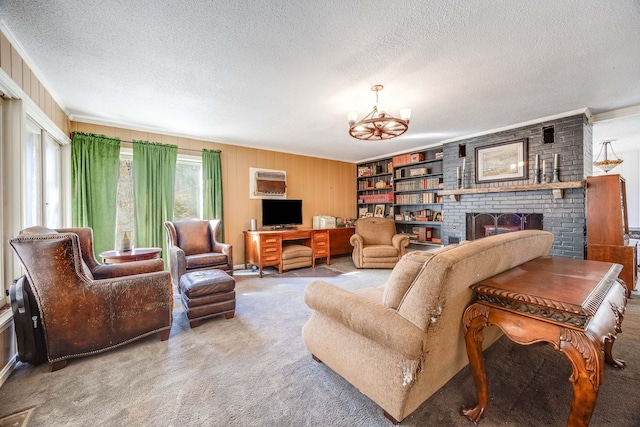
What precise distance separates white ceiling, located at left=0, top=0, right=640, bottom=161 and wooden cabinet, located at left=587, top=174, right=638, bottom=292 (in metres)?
1.04

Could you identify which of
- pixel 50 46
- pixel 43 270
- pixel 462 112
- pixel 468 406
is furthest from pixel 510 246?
pixel 50 46

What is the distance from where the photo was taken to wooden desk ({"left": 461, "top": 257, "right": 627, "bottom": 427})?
0.99 m

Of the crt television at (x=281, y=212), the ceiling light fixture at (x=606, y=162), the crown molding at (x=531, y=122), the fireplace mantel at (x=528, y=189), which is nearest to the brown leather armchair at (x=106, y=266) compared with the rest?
the crt television at (x=281, y=212)

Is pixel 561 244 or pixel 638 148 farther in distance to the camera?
pixel 638 148

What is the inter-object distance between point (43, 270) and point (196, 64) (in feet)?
6.41

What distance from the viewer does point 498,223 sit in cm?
430

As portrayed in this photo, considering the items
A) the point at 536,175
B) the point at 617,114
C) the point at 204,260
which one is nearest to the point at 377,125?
the point at 536,175

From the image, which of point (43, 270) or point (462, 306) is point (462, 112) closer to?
point (462, 306)

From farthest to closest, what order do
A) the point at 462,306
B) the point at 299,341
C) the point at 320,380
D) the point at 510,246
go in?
the point at 299,341 → the point at 320,380 → the point at 510,246 → the point at 462,306

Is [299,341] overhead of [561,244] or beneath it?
beneath

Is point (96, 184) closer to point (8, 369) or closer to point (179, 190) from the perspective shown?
point (179, 190)

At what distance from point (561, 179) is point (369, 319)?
4.03 meters

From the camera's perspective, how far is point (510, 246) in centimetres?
152

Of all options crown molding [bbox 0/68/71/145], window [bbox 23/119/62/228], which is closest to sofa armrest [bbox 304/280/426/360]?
window [bbox 23/119/62/228]
